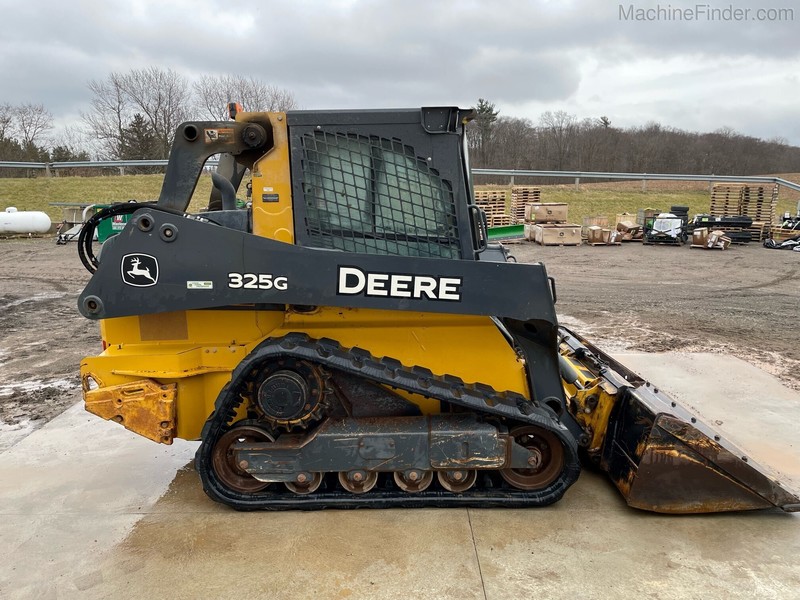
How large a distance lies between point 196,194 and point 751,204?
22211mm

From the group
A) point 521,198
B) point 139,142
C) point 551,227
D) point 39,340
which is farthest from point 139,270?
point 139,142

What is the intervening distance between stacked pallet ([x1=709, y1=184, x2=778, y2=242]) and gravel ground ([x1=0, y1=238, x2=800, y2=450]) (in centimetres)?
458

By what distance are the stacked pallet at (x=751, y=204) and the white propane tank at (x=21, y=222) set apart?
977 inches

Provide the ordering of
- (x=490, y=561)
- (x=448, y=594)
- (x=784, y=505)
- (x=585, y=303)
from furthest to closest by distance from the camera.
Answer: (x=585, y=303), (x=784, y=505), (x=490, y=561), (x=448, y=594)

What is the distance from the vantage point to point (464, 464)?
3424mm

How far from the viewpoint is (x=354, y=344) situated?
12.0ft

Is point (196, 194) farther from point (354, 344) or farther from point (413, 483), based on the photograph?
point (413, 483)

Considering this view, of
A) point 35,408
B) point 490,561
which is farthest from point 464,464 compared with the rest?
point 35,408

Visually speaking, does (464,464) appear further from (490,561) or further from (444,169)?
(444,169)

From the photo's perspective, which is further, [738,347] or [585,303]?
[585,303]

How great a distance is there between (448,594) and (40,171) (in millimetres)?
34023

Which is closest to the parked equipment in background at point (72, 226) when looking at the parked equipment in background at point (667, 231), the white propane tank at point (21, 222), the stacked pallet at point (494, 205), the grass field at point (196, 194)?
Answer: the white propane tank at point (21, 222)

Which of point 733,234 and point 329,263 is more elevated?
point 329,263

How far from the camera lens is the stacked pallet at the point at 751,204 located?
21.5 meters
